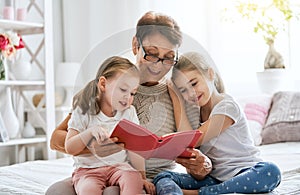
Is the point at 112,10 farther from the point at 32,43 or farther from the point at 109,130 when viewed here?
the point at 109,130

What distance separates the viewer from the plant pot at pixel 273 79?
3.32 m

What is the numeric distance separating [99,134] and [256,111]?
6.06ft

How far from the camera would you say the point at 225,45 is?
12.6 ft

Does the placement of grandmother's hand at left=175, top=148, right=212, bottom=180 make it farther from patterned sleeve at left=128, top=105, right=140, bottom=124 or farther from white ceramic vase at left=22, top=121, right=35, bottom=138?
white ceramic vase at left=22, top=121, right=35, bottom=138

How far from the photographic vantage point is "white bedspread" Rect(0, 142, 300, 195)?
67.1 inches

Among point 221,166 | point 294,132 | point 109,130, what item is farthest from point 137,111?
point 294,132

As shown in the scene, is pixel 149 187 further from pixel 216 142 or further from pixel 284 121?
→ pixel 284 121

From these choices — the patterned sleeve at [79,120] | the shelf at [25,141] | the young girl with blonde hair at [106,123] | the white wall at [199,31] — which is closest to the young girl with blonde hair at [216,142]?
the young girl with blonde hair at [106,123]

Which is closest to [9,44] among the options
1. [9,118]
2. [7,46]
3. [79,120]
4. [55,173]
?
[7,46]

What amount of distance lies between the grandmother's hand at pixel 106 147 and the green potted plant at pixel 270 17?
225 centimetres

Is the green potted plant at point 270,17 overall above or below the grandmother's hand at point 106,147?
above

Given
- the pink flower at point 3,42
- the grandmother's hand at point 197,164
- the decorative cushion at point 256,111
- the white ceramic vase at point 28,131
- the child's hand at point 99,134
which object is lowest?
the white ceramic vase at point 28,131

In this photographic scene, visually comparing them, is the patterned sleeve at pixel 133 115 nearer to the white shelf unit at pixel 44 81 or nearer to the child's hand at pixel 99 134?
the child's hand at pixel 99 134

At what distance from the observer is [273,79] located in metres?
3.34
